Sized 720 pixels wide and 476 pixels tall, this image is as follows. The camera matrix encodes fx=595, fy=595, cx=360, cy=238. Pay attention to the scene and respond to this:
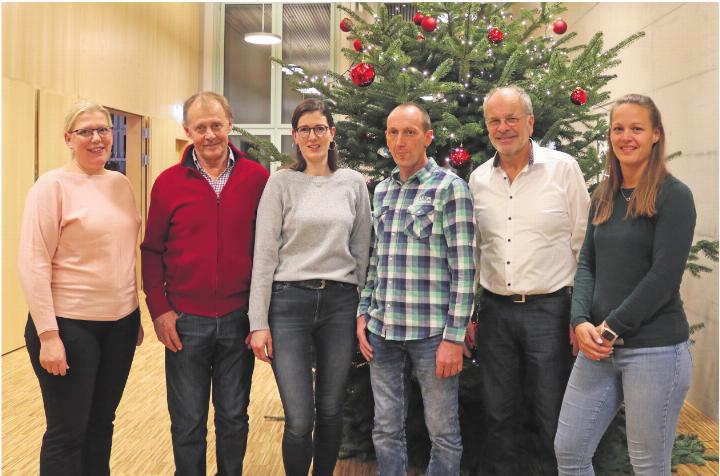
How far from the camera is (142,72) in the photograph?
26.3 feet

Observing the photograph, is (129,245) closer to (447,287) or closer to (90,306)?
(90,306)

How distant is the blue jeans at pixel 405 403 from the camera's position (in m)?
2.08

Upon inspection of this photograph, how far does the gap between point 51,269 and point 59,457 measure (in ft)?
2.15

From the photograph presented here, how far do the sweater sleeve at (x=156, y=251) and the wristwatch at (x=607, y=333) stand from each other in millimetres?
1486

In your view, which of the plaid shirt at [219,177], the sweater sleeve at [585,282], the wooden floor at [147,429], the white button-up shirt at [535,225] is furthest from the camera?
the wooden floor at [147,429]

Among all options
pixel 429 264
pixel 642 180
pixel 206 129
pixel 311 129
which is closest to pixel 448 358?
pixel 429 264

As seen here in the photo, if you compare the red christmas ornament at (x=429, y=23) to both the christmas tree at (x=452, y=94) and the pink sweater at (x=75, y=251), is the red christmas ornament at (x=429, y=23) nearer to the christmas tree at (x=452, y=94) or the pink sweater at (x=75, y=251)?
the christmas tree at (x=452, y=94)

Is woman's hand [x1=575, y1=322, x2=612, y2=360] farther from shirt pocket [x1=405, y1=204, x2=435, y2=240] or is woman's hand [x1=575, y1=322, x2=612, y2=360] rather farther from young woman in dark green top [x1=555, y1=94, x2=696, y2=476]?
shirt pocket [x1=405, y1=204, x2=435, y2=240]

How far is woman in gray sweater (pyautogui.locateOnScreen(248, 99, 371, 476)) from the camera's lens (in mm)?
2166

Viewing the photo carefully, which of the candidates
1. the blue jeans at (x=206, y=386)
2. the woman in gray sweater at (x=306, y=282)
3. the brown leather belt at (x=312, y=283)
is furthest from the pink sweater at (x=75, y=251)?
the brown leather belt at (x=312, y=283)

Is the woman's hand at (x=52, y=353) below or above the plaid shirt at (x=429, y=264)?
below

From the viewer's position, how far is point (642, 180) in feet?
5.78

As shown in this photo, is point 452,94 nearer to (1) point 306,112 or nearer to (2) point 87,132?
(1) point 306,112

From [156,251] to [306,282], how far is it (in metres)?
0.58
